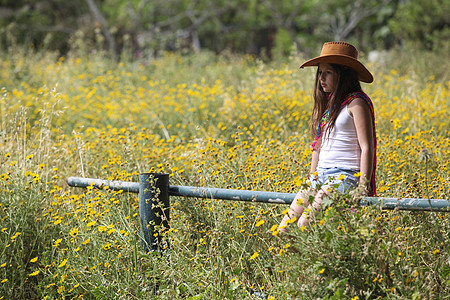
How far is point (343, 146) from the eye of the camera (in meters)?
2.92

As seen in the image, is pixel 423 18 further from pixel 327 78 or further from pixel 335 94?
pixel 335 94

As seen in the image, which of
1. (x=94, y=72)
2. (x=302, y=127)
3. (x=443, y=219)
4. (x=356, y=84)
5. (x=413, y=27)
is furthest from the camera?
(x=413, y=27)

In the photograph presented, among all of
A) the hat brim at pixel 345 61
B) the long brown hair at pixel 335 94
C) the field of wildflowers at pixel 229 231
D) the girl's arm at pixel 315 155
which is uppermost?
the hat brim at pixel 345 61

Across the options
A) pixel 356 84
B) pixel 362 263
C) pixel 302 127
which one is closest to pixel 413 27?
pixel 302 127

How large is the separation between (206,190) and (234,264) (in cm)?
51

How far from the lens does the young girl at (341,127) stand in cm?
279

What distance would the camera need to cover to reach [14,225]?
354 cm

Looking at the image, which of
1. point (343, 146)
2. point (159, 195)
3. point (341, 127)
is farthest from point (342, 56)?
point (159, 195)

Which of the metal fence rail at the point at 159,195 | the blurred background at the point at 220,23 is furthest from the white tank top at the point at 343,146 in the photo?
the blurred background at the point at 220,23

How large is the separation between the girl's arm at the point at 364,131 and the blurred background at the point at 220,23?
13162mm

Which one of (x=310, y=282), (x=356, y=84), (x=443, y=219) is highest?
(x=356, y=84)

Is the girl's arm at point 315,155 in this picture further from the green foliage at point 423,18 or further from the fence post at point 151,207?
the green foliage at point 423,18

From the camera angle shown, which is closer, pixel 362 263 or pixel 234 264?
pixel 362 263

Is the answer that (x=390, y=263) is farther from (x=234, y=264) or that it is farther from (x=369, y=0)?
(x=369, y=0)
